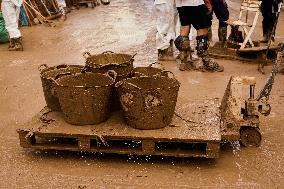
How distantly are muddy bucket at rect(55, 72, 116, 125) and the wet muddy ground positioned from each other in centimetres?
37

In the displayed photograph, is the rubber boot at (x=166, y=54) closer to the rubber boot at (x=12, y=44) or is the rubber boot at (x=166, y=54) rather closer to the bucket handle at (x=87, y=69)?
the rubber boot at (x=12, y=44)

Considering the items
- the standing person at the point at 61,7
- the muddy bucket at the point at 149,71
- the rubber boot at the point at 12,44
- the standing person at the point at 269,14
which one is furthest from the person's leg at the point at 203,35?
the standing person at the point at 61,7

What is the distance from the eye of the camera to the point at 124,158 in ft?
13.3

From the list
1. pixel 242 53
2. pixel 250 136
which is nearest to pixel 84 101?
pixel 250 136

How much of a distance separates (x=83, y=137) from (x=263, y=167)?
1.62 metres

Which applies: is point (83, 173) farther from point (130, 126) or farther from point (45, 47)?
point (45, 47)

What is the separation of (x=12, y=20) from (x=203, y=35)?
156 inches

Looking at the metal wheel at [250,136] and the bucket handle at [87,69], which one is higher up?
the bucket handle at [87,69]

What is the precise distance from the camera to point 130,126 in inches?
157

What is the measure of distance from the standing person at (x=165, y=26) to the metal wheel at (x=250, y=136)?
3372 mm

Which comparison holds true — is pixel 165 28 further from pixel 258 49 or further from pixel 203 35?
pixel 258 49

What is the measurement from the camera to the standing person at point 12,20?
27.0ft

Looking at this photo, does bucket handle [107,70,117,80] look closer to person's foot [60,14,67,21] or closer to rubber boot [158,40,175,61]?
rubber boot [158,40,175,61]

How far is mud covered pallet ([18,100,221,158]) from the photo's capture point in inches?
149
